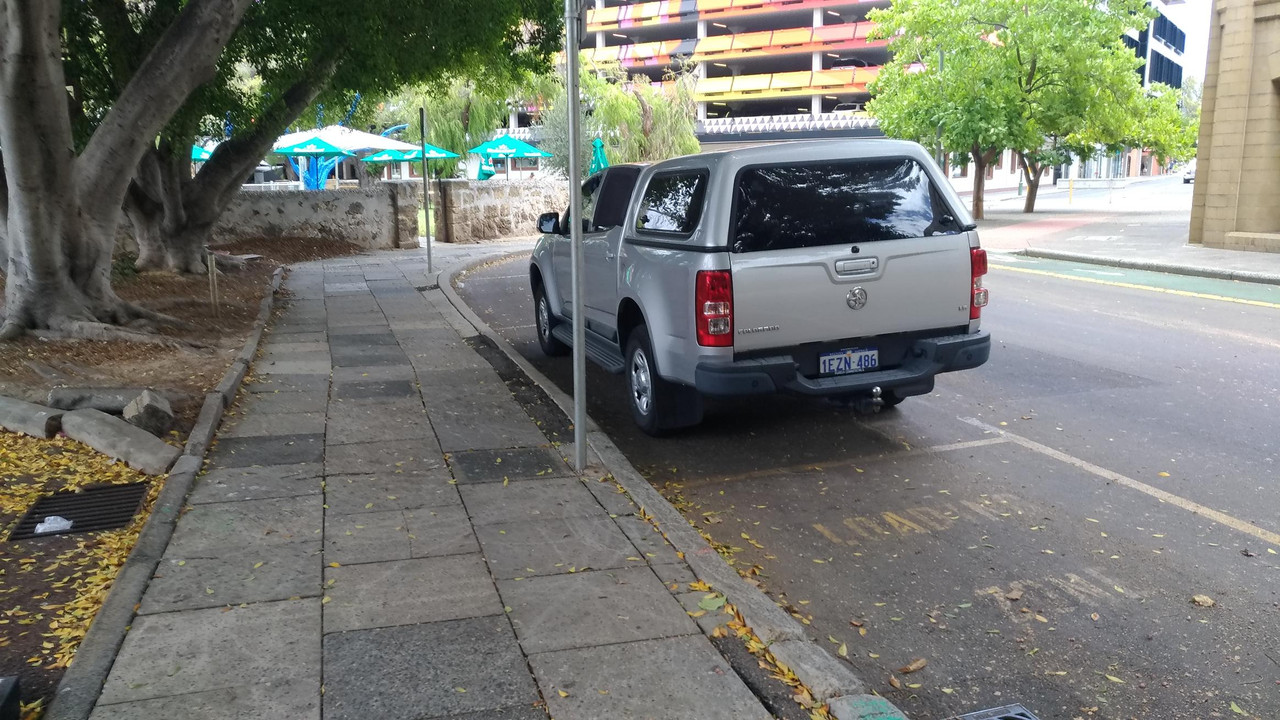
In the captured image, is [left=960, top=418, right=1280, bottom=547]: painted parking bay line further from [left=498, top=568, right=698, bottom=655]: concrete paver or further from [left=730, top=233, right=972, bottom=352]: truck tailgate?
[left=498, top=568, right=698, bottom=655]: concrete paver

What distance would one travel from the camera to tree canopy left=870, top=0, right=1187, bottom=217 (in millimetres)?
29828

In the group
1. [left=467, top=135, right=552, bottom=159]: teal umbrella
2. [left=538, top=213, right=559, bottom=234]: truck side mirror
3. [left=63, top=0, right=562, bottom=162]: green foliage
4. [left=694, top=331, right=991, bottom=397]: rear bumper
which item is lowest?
[left=694, top=331, right=991, bottom=397]: rear bumper

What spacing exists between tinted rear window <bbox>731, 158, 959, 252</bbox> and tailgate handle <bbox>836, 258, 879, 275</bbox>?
151 millimetres

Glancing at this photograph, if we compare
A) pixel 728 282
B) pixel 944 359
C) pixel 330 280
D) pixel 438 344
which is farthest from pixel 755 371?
pixel 330 280

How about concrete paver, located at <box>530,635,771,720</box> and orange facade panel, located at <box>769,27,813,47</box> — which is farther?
orange facade panel, located at <box>769,27,813,47</box>

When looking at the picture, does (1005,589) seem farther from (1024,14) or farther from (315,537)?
(1024,14)

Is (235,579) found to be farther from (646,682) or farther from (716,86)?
(716,86)

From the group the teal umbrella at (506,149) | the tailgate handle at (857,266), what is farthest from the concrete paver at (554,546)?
the teal umbrella at (506,149)

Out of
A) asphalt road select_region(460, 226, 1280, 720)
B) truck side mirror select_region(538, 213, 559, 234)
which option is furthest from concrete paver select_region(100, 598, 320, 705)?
truck side mirror select_region(538, 213, 559, 234)

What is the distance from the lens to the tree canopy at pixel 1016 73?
29828 millimetres

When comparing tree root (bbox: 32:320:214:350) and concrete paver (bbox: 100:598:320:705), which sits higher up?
tree root (bbox: 32:320:214:350)

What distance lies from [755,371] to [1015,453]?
1.88 meters

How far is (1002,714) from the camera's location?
3604mm

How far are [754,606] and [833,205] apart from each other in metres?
3.06
